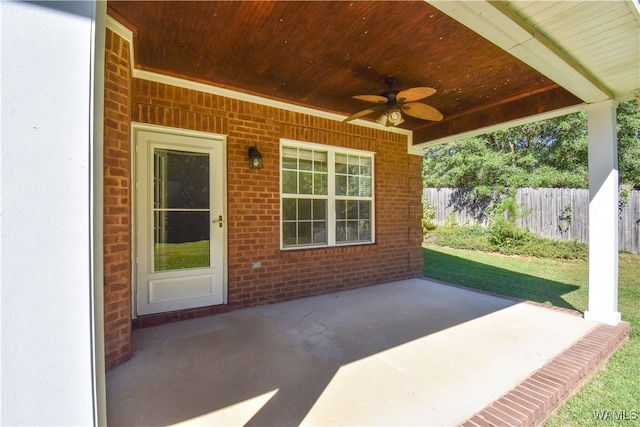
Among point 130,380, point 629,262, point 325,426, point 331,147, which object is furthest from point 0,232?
point 629,262

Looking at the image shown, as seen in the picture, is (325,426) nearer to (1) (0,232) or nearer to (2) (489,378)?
(2) (489,378)

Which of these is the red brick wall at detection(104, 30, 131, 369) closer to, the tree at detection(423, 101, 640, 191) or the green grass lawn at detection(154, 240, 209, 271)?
the green grass lawn at detection(154, 240, 209, 271)

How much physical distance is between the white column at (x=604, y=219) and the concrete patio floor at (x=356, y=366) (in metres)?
0.30

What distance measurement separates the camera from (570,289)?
5211 mm

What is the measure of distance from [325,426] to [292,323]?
167cm

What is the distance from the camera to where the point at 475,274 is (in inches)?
249

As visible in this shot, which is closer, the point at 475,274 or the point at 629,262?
the point at 475,274

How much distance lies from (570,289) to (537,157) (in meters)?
8.88

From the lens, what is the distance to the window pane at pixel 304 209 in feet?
15.2

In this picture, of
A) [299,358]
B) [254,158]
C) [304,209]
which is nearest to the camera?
[299,358]

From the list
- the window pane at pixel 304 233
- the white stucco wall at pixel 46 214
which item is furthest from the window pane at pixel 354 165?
the white stucco wall at pixel 46 214

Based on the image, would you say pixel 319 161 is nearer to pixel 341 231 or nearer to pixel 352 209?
pixel 352 209

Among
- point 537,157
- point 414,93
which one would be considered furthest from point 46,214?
point 537,157

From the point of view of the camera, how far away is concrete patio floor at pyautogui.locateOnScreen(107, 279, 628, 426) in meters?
1.97
